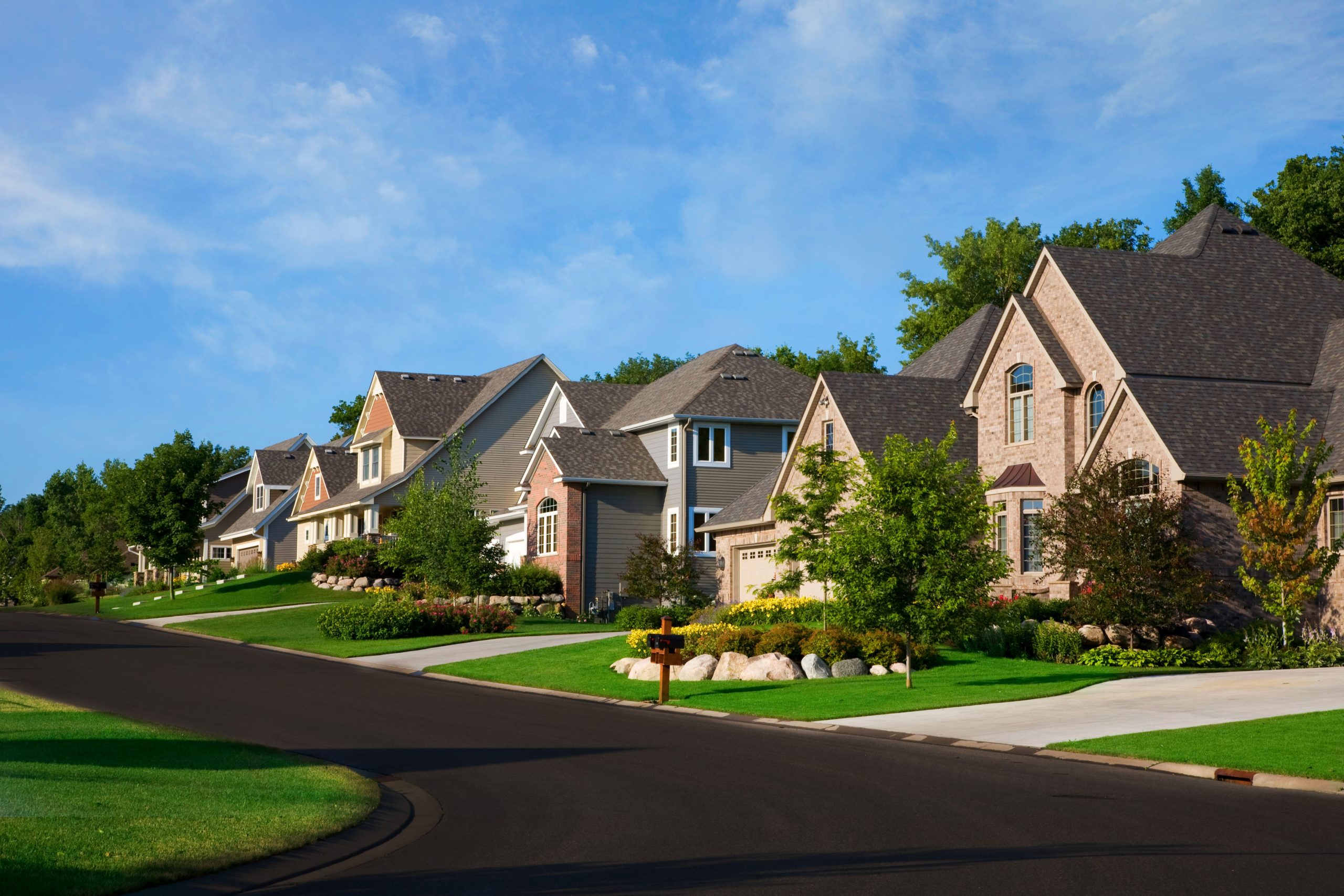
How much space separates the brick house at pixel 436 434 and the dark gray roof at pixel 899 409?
58.8 feet

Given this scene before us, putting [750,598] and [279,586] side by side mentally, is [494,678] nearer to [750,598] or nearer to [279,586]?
[750,598]

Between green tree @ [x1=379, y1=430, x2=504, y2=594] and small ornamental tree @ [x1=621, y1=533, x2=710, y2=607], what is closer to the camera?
green tree @ [x1=379, y1=430, x2=504, y2=594]

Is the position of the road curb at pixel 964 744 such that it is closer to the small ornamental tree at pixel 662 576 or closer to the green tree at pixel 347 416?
the small ornamental tree at pixel 662 576

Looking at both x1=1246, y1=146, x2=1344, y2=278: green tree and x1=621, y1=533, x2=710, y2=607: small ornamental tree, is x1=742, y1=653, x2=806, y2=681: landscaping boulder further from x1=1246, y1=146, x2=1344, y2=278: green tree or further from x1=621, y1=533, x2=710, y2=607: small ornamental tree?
x1=1246, y1=146, x2=1344, y2=278: green tree

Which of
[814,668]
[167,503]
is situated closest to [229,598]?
[167,503]

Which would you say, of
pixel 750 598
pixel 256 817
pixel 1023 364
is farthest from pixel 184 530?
pixel 256 817

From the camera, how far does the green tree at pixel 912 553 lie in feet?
75.9

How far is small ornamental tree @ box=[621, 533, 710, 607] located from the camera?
4244 centimetres

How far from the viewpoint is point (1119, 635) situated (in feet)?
89.6

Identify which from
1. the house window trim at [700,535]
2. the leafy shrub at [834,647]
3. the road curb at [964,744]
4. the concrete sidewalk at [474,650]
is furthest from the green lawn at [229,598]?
the leafy shrub at [834,647]

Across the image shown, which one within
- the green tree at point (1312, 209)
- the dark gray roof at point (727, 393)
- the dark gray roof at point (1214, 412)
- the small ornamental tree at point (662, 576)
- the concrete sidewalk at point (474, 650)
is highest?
the green tree at point (1312, 209)

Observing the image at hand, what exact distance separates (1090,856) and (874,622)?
1437cm

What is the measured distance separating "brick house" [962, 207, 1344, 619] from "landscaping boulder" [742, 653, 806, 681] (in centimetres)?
902

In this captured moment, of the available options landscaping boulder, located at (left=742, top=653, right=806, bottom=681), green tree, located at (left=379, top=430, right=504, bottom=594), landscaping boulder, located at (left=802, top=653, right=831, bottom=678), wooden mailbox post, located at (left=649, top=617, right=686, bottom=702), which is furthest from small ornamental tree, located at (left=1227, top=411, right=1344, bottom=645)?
green tree, located at (left=379, top=430, right=504, bottom=594)
